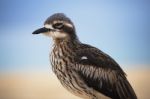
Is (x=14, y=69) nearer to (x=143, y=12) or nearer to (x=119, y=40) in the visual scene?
(x=119, y=40)

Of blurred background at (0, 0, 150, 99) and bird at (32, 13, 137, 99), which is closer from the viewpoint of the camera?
bird at (32, 13, 137, 99)

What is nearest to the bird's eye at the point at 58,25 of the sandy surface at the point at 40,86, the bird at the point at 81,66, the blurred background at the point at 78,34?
the bird at the point at 81,66

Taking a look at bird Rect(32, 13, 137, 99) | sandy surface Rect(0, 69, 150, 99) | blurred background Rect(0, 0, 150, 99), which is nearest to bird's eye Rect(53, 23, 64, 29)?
bird Rect(32, 13, 137, 99)

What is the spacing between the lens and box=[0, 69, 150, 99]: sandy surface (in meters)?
2.51

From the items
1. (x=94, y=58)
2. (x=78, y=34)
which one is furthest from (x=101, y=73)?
(x=78, y=34)

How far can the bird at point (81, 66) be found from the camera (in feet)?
7.69

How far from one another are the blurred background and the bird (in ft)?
0.21

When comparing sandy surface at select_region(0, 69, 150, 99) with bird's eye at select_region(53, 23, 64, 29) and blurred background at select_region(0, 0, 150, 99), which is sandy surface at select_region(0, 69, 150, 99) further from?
bird's eye at select_region(53, 23, 64, 29)

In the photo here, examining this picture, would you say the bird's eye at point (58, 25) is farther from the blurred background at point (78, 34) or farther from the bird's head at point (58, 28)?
the blurred background at point (78, 34)

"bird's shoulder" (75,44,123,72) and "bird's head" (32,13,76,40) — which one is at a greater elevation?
"bird's head" (32,13,76,40)

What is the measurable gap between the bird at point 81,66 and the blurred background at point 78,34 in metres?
0.07

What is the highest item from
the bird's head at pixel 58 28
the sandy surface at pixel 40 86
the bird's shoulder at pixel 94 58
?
the bird's head at pixel 58 28

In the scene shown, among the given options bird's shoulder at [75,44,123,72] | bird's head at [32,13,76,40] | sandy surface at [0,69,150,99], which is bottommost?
sandy surface at [0,69,150,99]

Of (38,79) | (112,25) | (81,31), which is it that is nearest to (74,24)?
(81,31)
